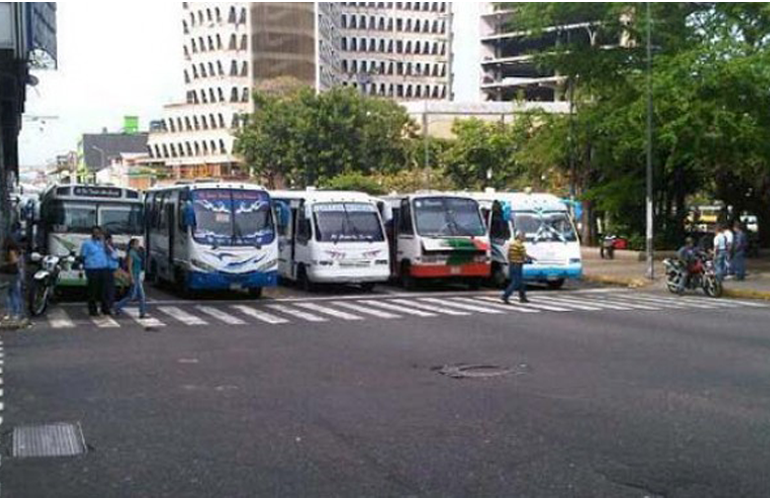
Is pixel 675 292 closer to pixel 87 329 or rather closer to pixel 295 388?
pixel 87 329

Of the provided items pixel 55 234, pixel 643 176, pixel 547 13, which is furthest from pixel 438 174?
pixel 55 234

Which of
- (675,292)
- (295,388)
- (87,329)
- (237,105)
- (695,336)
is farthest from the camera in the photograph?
(237,105)

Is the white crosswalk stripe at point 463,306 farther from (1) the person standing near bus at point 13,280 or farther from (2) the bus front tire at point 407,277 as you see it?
(1) the person standing near bus at point 13,280

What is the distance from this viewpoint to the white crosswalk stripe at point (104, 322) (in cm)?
1803

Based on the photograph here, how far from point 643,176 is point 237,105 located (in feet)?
279

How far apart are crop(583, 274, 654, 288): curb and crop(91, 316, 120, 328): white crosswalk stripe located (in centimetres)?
1575

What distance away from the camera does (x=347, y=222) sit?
26.2 m

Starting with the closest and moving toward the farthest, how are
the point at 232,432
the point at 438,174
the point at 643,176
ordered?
the point at 232,432
the point at 643,176
the point at 438,174

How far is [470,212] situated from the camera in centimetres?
2745

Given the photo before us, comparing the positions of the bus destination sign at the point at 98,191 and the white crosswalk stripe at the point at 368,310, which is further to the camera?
the bus destination sign at the point at 98,191

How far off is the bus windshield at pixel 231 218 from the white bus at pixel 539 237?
7221 mm

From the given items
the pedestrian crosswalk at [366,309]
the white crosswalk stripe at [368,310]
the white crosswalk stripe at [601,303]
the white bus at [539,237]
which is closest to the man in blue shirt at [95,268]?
the pedestrian crosswalk at [366,309]

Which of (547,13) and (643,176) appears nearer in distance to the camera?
(547,13)

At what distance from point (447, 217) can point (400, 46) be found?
127669 millimetres
